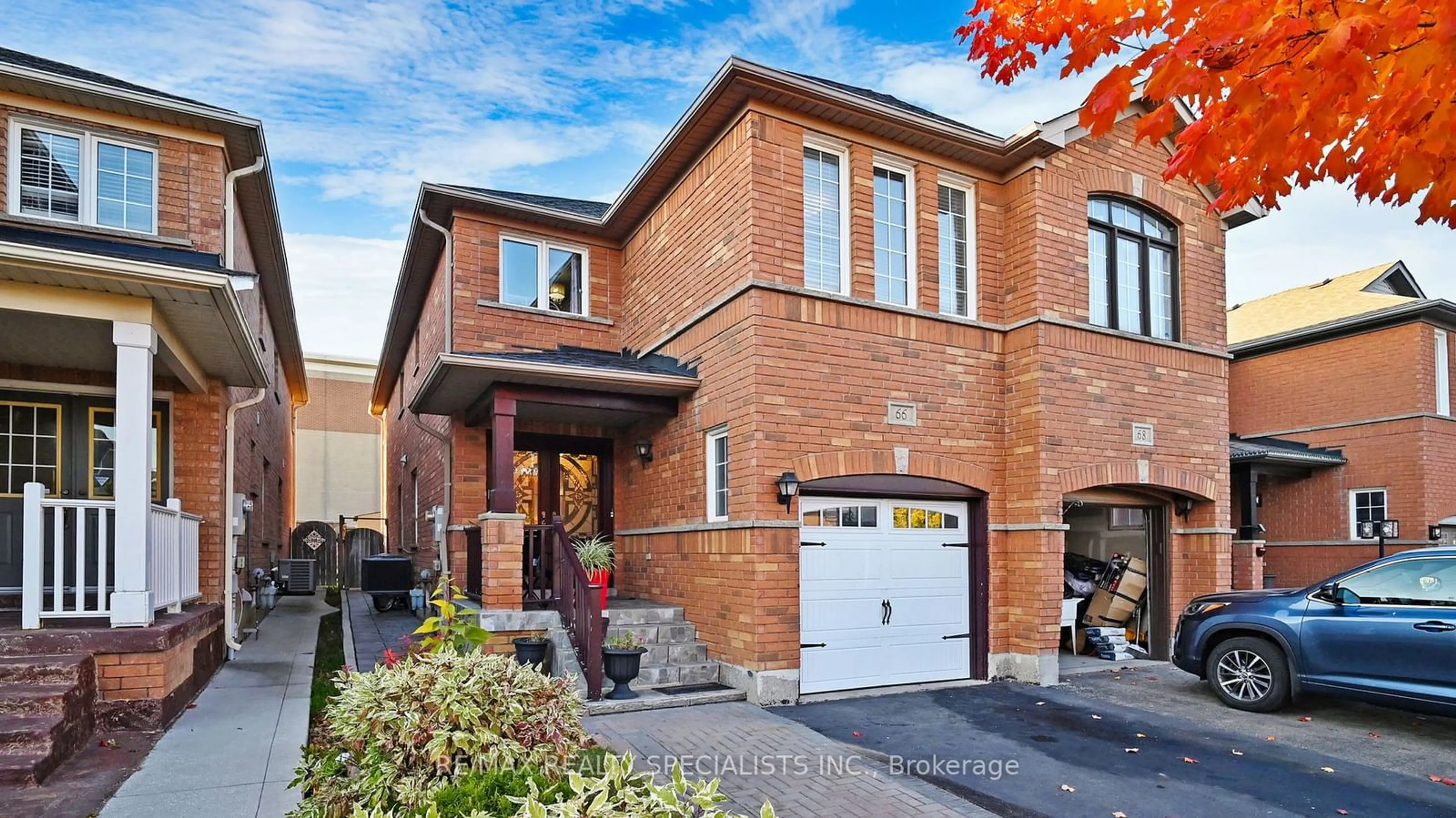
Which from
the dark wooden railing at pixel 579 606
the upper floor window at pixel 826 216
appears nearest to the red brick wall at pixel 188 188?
the dark wooden railing at pixel 579 606

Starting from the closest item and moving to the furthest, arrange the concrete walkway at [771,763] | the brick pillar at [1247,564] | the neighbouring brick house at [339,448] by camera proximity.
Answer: the concrete walkway at [771,763], the brick pillar at [1247,564], the neighbouring brick house at [339,448]

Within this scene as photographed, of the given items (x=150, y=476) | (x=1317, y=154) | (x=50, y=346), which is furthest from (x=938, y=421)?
(x=50, y=346)

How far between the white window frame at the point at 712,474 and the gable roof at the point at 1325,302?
1394 centimetres

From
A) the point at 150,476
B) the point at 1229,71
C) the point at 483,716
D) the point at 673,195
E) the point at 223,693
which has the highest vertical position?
the point at 673,195

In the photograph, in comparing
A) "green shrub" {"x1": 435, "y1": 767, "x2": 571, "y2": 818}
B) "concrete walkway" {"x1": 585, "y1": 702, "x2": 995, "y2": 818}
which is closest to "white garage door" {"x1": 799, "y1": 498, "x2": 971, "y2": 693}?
"concrete walkway" {"x1": 585, "y1": 702, "x2": 995, "y2": 818}

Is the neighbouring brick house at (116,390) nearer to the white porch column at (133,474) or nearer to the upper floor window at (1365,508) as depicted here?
the white porch column at (133,474)

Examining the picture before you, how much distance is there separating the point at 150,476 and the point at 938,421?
722cm

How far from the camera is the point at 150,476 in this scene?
→ 20.8ft

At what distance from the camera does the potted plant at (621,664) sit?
7.62m

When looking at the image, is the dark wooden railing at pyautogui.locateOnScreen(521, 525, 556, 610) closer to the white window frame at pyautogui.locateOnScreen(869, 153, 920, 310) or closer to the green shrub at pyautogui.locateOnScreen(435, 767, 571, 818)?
the white window frame at pyautogui.locateOnScreen(869, 153, 920, 310)

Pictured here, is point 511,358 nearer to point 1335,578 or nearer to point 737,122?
point 737,122

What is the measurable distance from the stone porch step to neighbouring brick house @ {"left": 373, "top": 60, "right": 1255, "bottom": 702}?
81 millimetres

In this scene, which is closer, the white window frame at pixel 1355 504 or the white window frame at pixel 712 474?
the white window frame at pixel 712 474

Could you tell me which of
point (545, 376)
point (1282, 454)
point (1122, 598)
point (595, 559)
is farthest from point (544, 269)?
point (1282, 454)
